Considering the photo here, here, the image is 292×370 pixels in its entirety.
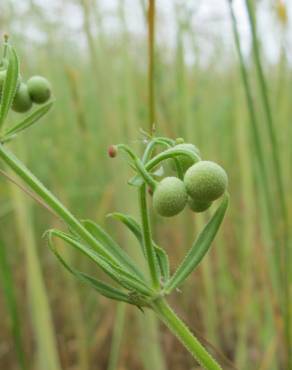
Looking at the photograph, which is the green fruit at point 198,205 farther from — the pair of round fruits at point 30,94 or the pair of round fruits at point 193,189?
the pair of round fruits at point 30,94

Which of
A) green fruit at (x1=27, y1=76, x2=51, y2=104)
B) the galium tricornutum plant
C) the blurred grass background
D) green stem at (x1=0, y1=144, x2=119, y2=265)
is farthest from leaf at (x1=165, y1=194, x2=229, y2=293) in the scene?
the blurred grass background

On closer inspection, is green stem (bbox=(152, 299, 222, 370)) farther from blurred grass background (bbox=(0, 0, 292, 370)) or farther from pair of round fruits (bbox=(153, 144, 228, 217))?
blurred grass background (bbox=(0, 0, 292, 370))

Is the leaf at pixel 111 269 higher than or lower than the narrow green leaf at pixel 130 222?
lower

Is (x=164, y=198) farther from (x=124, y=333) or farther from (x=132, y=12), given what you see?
(x=132, y=12)

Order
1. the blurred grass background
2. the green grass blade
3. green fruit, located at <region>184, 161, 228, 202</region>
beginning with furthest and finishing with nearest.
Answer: the blurred grass background → the green grass blade → green fruit, located at <region>184, 161, 228, 202</region>

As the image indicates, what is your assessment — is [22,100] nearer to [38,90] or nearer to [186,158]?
[38,90]

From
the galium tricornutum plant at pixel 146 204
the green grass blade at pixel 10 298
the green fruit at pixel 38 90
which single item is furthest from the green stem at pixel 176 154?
the green grass blade at pixel 10 298

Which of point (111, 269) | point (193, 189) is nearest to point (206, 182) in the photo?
point (193, 189)
